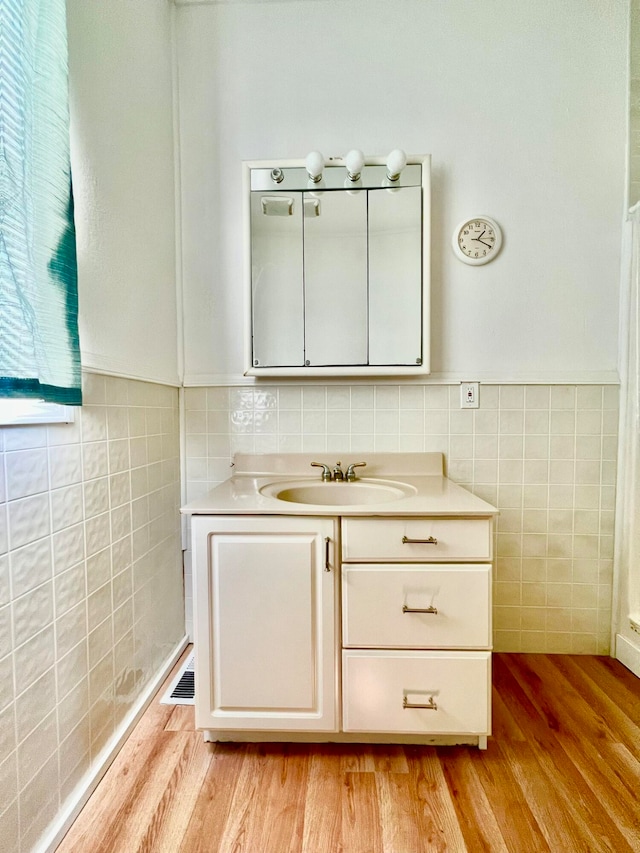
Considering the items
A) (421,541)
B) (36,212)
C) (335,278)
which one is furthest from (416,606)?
(36,212)

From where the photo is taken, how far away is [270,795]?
3.65ft

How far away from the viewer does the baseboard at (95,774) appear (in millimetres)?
961

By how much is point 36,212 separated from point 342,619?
119 cm

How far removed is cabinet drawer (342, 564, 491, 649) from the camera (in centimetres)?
119

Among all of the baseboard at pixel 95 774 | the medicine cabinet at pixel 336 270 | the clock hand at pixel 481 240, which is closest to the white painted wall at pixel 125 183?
the medicine cabinet at pixel 336 270

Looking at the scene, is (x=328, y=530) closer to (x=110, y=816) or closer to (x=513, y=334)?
(x=110, y=816)

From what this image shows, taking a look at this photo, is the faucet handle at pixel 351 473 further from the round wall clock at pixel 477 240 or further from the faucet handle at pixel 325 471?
the round wall clock at pixel 477 240

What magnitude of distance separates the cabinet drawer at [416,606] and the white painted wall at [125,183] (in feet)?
3.10

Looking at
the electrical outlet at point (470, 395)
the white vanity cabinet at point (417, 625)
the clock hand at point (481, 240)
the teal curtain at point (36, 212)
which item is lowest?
the white vanity cabinet at point (417, 625)

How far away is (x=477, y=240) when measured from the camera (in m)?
1.67

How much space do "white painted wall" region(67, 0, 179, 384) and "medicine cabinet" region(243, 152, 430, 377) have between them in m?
0.32

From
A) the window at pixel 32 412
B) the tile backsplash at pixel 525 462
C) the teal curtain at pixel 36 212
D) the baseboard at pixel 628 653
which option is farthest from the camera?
the tile backsplash at pixel 525 462

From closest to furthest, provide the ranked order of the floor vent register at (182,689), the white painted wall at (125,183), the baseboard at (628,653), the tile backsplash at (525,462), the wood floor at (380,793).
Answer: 1. the wood floor at (380,793)
2. the white painted wall at (125,183)
3. the floor vent register at (182,689)
4. the baseboard at (628,653)
5. the tile backsplash at (525,462)

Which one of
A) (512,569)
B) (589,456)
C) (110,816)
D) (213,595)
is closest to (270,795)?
(110,816)
